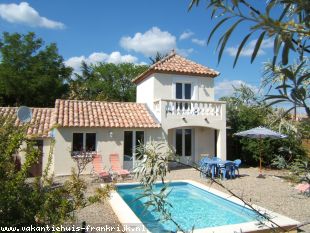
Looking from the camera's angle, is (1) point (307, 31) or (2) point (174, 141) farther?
(2) point (174, 141)

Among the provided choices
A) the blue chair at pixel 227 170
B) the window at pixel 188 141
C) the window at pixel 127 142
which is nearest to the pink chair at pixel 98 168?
the window at pixel 127 142

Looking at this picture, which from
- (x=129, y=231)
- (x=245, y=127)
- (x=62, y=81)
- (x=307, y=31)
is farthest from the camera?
(x=62, y=81)

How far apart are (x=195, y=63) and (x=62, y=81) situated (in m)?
27.9

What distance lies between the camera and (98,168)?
61.6 ft

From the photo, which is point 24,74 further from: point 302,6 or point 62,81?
point 302,6

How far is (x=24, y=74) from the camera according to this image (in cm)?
4428

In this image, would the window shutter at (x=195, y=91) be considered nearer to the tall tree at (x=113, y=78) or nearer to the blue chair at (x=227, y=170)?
the blue chair at (x=227, y=170)

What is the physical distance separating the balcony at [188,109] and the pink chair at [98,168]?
561 centimetres

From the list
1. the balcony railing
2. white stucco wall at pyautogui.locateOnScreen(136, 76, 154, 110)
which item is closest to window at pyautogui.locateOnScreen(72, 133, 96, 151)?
the balcony railing

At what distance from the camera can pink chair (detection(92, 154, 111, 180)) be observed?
58.3ft

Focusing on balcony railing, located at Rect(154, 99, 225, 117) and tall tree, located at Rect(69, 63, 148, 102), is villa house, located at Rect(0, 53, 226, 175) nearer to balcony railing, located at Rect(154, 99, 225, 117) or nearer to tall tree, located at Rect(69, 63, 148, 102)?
balcony railing, located at Rect(154, 99, 225, 117)

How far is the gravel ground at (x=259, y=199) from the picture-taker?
34.7 ft

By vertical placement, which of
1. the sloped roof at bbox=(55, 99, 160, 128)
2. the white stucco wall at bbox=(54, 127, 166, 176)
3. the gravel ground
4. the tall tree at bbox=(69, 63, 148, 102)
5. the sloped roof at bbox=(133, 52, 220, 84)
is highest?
the tall tree at bbox=(69, 63, 148, 102)

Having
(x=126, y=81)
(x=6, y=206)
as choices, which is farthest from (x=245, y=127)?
(x=126, y=81)
